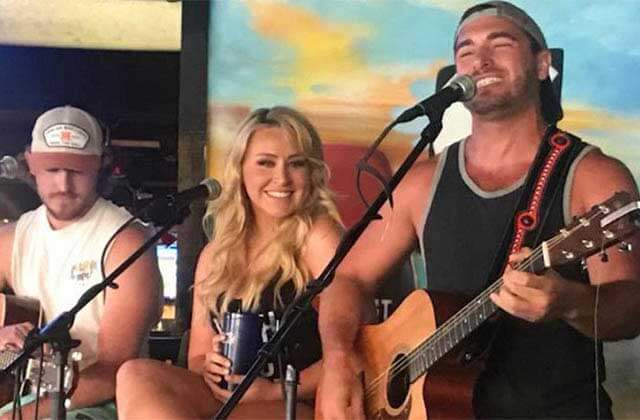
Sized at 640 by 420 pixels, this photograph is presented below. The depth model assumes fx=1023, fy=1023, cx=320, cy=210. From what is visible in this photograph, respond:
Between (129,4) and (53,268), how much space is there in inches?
32.2

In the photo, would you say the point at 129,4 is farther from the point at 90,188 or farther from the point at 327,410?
the point at 327,410

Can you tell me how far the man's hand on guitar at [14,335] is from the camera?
9.58 feet

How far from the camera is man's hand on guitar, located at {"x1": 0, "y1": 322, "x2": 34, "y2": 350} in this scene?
292 centimetres

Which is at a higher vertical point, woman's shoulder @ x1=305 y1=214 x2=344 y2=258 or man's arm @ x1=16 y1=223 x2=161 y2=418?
woman's shoulder @ x1=305 y1=214 x2=344 y2=258

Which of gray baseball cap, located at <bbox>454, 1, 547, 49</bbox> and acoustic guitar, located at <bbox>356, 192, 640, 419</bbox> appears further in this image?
gray baseball cap, located at <bbox>454, 1, 547, 49</bbox>

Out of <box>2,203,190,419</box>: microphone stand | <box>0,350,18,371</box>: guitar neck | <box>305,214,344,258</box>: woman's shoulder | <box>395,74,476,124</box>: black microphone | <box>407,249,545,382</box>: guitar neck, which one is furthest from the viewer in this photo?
<box>0,350,18,371</box>: guitar neck

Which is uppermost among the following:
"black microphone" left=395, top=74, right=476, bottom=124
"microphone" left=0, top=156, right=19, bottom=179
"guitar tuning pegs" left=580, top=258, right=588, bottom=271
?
"microphone" left=0, top=156, right=19, bottom=179

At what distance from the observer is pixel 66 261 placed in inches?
117

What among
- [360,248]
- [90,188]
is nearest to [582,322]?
[360,248]

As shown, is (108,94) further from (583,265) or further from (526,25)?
(583,265)

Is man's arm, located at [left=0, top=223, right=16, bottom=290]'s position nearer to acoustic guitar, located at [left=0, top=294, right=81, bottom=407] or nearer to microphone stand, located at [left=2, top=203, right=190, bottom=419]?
acoustic guitar, located at [left=0, top=294, right=81, bottom=407]

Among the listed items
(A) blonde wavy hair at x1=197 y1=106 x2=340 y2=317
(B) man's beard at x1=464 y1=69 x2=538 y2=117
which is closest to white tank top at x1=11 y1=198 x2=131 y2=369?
(A) blonde wavy hair at x1=197 y1=106 x2=340 y2=317

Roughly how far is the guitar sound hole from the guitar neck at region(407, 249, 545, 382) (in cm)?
2

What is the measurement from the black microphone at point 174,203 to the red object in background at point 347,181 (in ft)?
1.19
